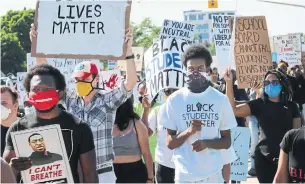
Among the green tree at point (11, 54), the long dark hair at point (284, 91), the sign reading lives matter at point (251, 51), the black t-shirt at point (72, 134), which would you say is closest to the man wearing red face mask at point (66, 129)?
the black t-shirt at point (72, 134)

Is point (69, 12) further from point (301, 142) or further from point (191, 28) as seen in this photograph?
point (191, 28)

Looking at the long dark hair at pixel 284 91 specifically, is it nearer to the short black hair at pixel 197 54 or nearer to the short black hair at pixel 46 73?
the short black hair at pixel 197 54

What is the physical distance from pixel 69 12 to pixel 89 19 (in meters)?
0.20

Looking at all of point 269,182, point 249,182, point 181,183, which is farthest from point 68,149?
point 249,182

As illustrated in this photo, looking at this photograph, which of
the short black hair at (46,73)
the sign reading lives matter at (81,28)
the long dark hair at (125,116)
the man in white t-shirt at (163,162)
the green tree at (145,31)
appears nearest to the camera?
the short black hair at (46,73)

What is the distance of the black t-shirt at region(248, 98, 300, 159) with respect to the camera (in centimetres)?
612

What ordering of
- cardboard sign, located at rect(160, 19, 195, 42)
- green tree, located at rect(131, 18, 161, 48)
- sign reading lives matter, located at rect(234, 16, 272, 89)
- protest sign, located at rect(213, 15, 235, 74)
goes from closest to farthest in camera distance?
1. sign reading lives matter, located at rect(234, 16, 272, 89)
2. cardboard sign, located at rect(160, 19, 195, 42)
3. protest sign, located at rect(213, 15, 235, 74)
4. green tree, located at rect(131, 18, 161, 48)

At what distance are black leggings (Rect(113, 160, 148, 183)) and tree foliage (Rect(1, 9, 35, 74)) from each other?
50.7 meters

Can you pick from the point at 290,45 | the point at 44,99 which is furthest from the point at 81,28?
the point at 290,45

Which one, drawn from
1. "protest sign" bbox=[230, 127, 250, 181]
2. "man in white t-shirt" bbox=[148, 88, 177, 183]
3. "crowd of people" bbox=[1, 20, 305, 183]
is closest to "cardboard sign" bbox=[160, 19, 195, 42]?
"crowd of people" bbox=[1, 20, 305, 183]

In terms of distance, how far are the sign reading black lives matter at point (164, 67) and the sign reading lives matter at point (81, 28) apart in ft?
5.15

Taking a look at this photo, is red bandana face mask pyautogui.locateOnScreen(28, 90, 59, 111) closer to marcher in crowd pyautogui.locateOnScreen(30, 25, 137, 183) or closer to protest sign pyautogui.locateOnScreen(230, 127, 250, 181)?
marcher in crowd pyautogui.locateOnScreen(30, 25, 137, 183)

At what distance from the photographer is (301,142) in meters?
4.00

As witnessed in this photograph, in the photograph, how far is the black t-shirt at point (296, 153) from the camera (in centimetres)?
400
